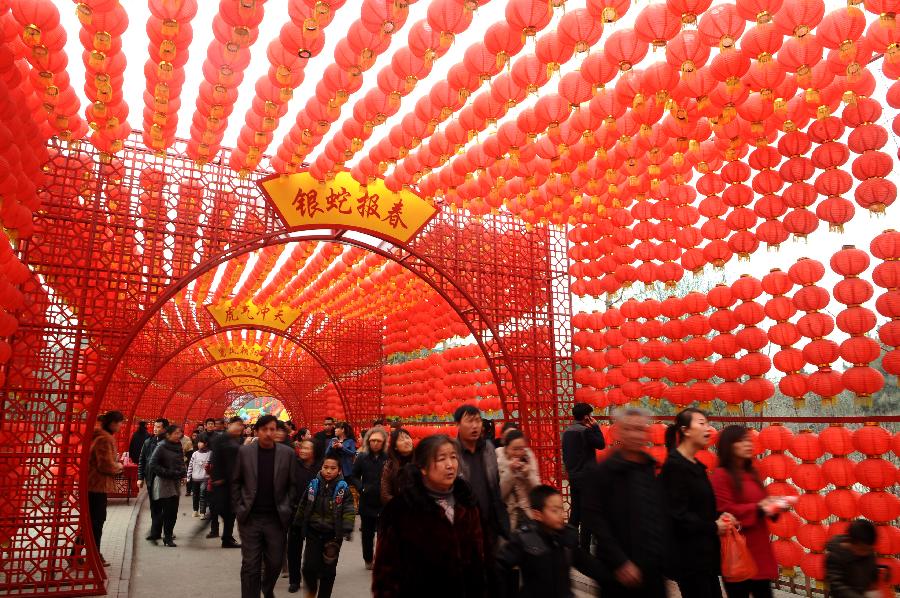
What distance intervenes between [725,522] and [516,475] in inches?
46.9

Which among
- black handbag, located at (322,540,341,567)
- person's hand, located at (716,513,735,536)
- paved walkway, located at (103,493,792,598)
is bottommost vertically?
paved walkway, located at (103,493,792,598)

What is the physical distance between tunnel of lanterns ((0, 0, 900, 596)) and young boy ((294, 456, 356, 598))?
272 cm

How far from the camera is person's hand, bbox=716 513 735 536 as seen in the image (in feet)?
10.7

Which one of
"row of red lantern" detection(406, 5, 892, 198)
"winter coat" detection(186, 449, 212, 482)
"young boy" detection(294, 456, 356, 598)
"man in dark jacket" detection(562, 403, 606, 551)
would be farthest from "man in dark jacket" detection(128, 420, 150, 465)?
"row of red lantern" detection(406, 5, 892, 198)

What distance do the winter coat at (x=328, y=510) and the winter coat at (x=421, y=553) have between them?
215cm

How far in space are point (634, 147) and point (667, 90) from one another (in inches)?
61.1

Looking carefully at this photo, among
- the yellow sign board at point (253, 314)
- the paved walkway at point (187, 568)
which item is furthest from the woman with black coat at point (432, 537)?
the yellow sign board at point (253, 314)

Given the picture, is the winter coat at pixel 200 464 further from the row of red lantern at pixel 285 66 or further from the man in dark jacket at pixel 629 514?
the man in dark jacket at pixel 629 514

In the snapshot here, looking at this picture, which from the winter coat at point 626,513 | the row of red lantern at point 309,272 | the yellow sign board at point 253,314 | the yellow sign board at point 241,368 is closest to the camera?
the winter coat at point 626,513

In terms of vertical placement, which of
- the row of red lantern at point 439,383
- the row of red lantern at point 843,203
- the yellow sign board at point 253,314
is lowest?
the row of red lantern at point 439,383

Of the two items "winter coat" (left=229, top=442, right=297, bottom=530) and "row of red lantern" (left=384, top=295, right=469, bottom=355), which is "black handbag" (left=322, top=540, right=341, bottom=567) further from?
"row of red lantern" (left=384, top=295, right=469, bottom=355)

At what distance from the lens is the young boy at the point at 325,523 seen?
4.57m

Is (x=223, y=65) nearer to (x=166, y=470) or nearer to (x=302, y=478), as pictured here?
(x=302, y=478)

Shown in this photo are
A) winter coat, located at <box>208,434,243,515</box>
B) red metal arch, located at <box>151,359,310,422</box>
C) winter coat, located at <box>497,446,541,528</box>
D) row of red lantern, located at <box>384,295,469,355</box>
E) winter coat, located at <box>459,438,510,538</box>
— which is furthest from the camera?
red metal arch, located at <box>151,359,310,422</box>
